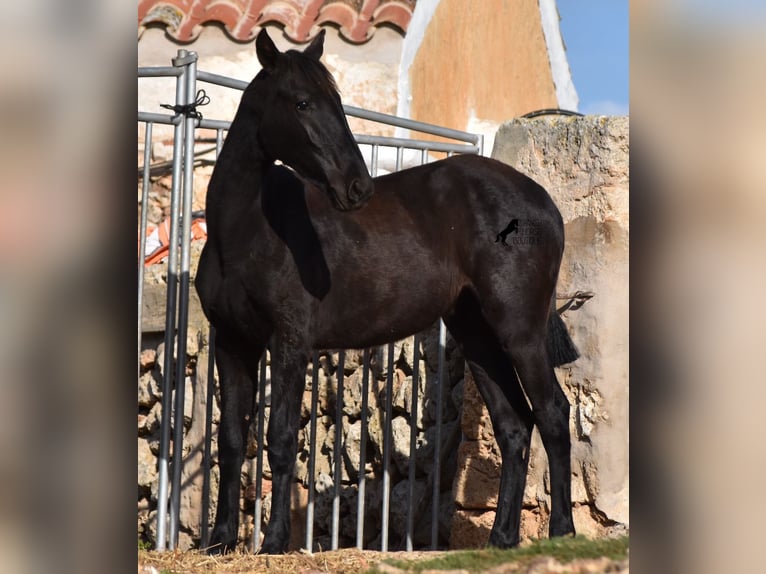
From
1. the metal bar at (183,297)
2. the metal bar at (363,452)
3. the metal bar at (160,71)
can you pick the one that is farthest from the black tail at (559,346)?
the metal bar at (160,71)

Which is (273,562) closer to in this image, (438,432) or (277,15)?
(438,432)

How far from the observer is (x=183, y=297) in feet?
15.3

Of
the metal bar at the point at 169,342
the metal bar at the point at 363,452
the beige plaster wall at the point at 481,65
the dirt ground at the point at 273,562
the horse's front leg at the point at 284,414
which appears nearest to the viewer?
the dirt ground at the point at 273,562

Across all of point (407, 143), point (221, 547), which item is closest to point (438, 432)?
point (221, 547)

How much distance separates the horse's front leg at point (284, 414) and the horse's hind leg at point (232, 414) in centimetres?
29

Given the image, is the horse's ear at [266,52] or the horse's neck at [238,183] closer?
the horse's ear at [266,52]

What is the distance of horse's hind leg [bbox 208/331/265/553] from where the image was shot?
167 inches

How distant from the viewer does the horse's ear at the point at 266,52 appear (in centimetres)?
390

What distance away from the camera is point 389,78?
8273 millimetres

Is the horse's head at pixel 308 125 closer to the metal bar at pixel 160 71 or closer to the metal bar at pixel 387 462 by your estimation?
the metal bar at pixel 160 71

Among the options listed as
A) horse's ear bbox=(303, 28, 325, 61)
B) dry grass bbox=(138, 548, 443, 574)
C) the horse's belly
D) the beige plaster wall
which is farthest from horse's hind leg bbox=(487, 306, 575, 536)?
the beige plaster wall

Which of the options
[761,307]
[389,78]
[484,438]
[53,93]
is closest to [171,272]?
[484,438]

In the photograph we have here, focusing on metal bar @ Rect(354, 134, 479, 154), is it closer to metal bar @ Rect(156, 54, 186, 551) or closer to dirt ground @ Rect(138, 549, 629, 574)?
metal bar @ Rect(156, 54, 186, 551)

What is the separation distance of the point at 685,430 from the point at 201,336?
13.7 feet
